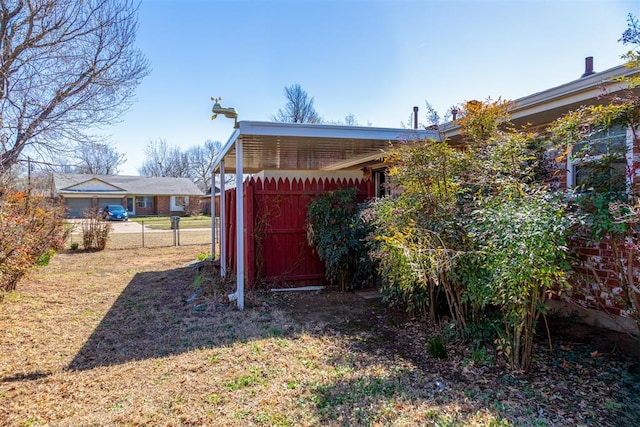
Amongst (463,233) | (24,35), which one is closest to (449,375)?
(463,233)

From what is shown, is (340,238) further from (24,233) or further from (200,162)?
(200,162)

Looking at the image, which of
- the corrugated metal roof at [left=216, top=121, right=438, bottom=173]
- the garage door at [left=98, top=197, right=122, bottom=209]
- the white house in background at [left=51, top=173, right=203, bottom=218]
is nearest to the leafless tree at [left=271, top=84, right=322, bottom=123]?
the white house in background at [left=51, top=173, right=203, bottom=218]

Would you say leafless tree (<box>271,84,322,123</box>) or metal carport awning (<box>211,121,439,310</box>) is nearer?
metal carport awning (<box>211,121,439,310</box>)

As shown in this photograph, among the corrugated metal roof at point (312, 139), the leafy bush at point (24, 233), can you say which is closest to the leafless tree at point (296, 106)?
the leafy bush at point (24, 233)

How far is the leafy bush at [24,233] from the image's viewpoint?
571cm

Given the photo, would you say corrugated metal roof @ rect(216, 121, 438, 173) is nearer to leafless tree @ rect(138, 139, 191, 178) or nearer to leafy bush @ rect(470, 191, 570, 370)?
leafy bush @ rect(470, 191, 570, 370)

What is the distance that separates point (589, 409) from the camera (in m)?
2.59

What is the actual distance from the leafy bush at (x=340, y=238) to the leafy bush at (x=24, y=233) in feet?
15.3

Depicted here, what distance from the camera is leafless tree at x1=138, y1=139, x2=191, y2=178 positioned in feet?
166

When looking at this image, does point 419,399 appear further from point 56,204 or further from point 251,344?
point 56,204

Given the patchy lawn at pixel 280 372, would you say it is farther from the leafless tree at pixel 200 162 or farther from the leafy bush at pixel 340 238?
the leafless tree at pixel 200 162

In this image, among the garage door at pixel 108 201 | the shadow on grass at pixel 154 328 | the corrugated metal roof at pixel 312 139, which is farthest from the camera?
the garage door at pixel 108 201

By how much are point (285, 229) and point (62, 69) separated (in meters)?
6.37

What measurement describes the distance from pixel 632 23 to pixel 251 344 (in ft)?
14.2
